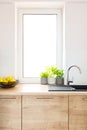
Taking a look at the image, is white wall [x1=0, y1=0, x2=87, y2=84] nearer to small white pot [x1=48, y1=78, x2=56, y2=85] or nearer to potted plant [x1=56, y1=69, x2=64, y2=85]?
potted plant [x1=56, y1=69, x2=64, y2=85]

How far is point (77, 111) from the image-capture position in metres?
2.34

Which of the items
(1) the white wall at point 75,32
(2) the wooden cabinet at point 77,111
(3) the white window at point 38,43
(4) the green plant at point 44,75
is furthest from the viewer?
(3) the white window at point 38,43

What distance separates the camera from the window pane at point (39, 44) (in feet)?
10.5

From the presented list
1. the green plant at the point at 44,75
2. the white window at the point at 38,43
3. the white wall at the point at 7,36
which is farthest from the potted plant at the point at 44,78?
the white wall at the point at 7,36

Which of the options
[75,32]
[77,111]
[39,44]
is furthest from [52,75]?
[77,111]

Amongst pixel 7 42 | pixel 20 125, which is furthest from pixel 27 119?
pixel 7 42

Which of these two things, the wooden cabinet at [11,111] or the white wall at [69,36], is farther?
the white wall at [69,36]

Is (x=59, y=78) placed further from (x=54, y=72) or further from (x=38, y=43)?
(x=38, y=43)

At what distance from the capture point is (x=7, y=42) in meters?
2.95

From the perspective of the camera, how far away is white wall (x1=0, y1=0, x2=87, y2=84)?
→ 293 cm

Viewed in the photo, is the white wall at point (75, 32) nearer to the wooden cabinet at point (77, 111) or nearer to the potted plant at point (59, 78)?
the potted plant at point (59, 78)

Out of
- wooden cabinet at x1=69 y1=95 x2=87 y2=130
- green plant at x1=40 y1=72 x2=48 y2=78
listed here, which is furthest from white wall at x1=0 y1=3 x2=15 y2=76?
wooden cabinet at x1=69 y1=95 x2=87 y2=130

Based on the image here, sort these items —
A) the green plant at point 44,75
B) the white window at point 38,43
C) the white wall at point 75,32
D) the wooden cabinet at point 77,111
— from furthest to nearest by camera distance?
the white window at point 38,43
the green plant at point 44,75
the white wall at point 75,32
the wooden cabinet at point 77,111

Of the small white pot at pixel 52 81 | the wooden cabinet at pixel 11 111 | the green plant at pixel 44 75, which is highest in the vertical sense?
the green plant at pixel 44 75
